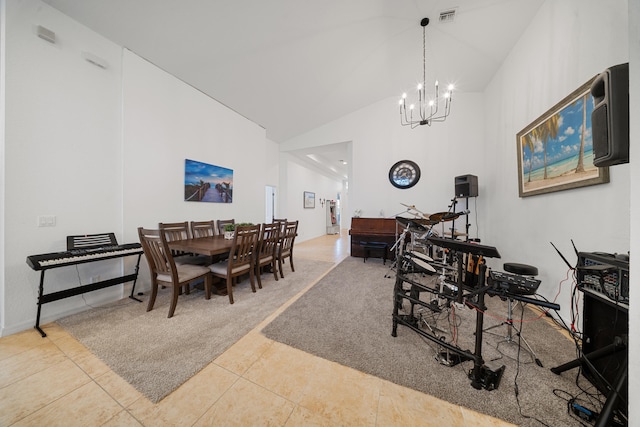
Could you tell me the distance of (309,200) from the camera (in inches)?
315

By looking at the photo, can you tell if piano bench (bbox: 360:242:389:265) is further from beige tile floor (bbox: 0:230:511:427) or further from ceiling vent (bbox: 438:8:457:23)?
ceiling vent (bbox: 438:8:457:23)

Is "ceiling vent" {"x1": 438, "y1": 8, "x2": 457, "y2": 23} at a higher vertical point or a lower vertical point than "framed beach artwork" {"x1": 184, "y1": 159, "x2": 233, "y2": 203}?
higher

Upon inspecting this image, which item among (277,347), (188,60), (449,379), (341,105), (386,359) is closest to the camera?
(449,379)

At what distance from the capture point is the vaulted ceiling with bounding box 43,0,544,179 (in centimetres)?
246

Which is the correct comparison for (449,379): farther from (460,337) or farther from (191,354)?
(191,354)

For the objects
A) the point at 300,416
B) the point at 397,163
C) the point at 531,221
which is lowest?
the point at 300,416

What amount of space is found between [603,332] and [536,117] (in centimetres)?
255

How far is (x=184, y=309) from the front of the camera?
2377 millimetres

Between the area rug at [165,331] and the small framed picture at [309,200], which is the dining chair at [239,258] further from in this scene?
the small framed picture at [309,200]

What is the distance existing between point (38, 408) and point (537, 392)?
10.2 ft

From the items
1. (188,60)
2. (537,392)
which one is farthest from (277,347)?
(188,60)

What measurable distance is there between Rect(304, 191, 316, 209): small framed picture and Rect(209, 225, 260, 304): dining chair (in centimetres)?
500

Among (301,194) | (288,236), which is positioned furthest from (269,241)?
(301,194)

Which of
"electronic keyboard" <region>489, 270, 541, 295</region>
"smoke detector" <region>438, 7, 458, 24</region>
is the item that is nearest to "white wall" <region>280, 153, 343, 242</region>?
"smoke detector" <region>438, 7, 458, 24</region>
